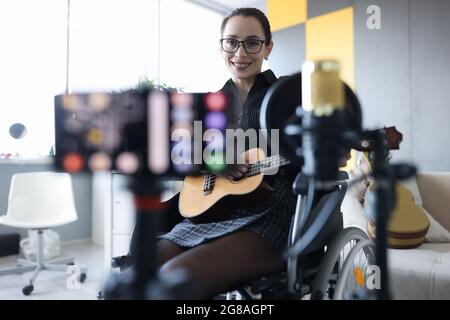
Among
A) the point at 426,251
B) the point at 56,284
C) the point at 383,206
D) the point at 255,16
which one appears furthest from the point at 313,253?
the point at 56,284

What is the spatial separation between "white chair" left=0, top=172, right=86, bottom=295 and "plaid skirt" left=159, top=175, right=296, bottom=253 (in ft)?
5.10

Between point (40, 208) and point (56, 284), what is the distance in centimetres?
50

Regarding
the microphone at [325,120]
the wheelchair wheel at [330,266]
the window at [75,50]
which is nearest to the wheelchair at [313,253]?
the wheelchair wheel at [330,266]

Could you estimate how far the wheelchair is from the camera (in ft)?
2.39

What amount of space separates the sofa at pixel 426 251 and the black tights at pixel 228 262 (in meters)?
0.50

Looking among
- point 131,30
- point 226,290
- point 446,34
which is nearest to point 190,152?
point 226,290

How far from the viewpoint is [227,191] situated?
892 mm

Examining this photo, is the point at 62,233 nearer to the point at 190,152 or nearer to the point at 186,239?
the point at 186,239

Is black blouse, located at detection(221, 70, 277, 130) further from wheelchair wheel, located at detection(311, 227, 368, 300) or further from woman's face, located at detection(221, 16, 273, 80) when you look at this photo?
wheelchair wheel, located at detection(311, 227, 368, 300)

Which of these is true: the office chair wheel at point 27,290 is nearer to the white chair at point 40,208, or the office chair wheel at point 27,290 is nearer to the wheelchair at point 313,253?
the white chair at point 40,208

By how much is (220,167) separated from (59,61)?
318cm

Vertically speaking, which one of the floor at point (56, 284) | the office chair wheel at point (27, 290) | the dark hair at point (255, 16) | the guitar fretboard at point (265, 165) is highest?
the dark hair at point (255, 16)

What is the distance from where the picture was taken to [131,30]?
3.61m

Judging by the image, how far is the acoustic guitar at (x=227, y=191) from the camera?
0.86 meters
